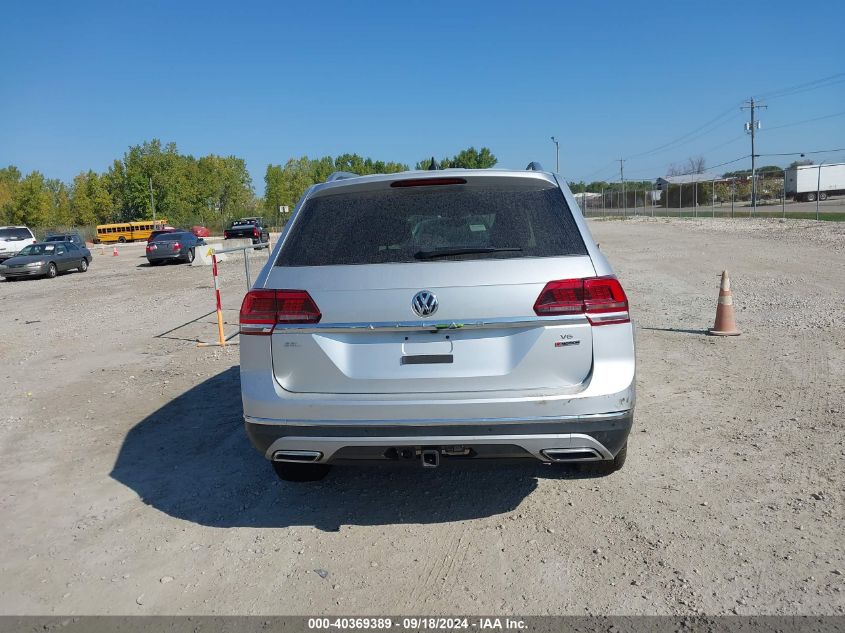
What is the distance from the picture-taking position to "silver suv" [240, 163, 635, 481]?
342 cm

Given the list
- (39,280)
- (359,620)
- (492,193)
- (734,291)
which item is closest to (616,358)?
(492,193)

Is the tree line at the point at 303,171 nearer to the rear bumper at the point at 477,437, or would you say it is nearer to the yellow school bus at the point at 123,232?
the yellow school bus at the point at 123,232

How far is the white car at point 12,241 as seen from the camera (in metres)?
34.3

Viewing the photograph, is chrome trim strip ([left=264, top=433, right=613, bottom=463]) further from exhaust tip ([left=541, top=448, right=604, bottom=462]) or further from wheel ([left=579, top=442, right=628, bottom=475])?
wheel ([left=579, top=442, right=628, bottom=475])

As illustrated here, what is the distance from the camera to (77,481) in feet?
16.2

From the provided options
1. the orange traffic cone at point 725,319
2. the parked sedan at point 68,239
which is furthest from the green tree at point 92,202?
the orange traffic cone at point 725,319

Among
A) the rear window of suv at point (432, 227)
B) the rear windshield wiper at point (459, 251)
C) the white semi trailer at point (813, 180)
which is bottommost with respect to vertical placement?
the rear windshield wiper at point (459, 251)

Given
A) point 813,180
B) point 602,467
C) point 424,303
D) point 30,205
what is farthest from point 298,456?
point 30,205

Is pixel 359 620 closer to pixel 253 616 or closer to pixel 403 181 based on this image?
pixel 253 616

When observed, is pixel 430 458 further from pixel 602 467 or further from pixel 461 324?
pixel 602 467

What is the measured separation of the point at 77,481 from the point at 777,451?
16.3ft

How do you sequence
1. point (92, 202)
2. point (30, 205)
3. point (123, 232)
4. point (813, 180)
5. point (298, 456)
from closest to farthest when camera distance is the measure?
point (298, 456), point (813, 180), point (123, 232), point (30, 205), point (92, 202)

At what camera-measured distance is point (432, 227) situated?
3.71 m

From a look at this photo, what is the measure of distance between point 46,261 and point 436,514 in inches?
1091
